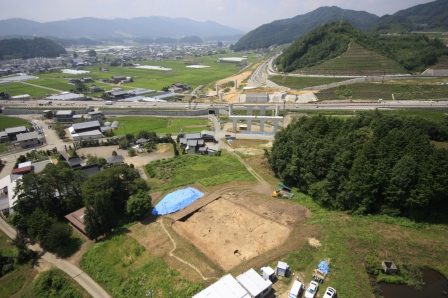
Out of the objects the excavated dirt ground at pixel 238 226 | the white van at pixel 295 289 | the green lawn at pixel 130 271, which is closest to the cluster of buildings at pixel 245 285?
the white van at pixel 295 289

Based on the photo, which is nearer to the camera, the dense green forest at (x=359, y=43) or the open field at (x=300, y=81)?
the open field at (x=300, y=81)

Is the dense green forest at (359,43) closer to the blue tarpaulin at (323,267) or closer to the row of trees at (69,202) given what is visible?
the blue tarpaulin at (323,267)

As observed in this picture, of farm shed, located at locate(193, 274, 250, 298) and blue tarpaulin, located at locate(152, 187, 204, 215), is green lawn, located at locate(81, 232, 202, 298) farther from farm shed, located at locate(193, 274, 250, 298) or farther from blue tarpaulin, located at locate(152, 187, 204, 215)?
blue tarpaulin, located at locate(152, 187, 204, 215)

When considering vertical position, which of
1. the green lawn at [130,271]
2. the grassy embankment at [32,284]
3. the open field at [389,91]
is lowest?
the grassy embankment at [32,284]

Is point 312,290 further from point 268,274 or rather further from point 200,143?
point 200,143

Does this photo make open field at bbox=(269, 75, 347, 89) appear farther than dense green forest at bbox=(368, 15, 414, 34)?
→ No

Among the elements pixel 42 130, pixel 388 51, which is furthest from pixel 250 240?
pixel 388 51

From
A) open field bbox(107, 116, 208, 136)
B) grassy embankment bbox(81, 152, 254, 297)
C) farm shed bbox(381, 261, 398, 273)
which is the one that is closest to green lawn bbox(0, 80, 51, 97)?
open field bbox(107, 116, 208, 136)
